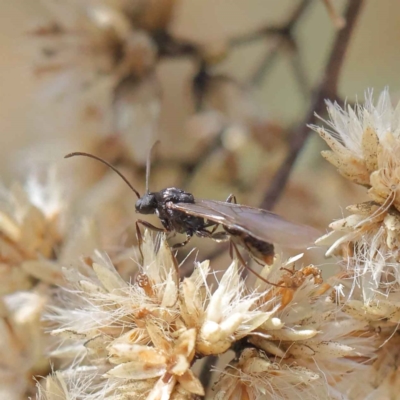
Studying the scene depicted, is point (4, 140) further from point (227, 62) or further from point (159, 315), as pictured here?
point (159, 315)

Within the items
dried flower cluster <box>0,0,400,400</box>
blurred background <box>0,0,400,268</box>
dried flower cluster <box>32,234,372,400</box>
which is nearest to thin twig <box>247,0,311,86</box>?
blurred background <box>0,0,400,268</box>

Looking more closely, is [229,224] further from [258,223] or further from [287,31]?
[287,31]

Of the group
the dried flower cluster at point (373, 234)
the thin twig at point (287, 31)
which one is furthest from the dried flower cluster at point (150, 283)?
the thin twig at point (287, 31)

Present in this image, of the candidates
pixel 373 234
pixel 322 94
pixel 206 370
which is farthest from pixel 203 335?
pixel 322 94

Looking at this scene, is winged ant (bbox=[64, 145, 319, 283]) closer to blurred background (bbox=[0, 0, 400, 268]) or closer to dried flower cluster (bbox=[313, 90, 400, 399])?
dried flower cluster (bbox=[313, 90, 400, 399])

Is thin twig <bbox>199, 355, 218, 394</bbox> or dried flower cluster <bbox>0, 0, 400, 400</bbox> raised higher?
dried flower cluster <bbox>0, 0, 400, 400</bbox>

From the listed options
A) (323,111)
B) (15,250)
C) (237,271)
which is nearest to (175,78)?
(323,111)

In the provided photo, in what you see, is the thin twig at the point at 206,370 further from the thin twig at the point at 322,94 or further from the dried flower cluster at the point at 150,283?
the thin twig at the point at 322,94
